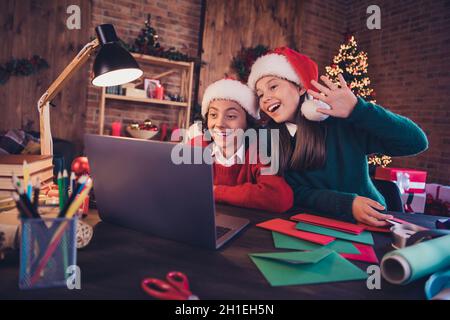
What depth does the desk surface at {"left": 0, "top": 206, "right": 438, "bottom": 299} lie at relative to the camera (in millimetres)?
558

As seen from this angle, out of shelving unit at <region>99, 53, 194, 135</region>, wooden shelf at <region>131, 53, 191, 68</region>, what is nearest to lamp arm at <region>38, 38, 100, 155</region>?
shelving unit at <region>99, 53, 194, 135</region>

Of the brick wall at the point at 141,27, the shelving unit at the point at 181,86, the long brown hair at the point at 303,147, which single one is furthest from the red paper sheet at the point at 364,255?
the brick wall at the point at 141,27

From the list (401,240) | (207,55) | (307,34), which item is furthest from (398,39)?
(401,240)

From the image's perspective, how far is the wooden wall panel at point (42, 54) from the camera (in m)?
3.85

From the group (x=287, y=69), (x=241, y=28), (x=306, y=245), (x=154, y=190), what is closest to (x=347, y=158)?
(x=287, y=69)

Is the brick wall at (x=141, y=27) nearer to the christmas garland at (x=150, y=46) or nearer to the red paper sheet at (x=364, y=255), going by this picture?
the christmas garland at (x=150, y=46)

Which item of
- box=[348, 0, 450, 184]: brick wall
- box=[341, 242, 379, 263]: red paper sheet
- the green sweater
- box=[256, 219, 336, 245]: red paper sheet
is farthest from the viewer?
box=[348, 0, 450, 184]: brick wall

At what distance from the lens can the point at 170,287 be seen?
56 cm

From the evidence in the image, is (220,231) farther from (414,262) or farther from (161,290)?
(414,262)

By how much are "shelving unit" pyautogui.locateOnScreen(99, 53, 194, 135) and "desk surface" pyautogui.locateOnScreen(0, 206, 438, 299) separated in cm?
332

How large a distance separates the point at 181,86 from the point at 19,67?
5.91ft

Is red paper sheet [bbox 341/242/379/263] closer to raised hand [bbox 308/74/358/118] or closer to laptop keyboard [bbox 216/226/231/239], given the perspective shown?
laptop keyboard [bbox 216/226/231/239]

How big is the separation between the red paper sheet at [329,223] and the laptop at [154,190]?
23 centimetres
